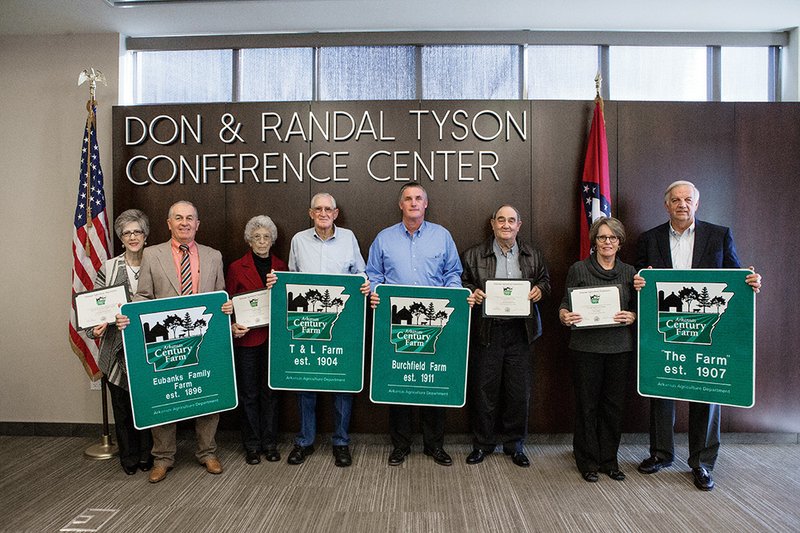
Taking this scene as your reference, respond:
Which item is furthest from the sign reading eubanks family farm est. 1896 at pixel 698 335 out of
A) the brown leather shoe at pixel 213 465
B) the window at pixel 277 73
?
the window at pixel 277 73

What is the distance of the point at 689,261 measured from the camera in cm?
315

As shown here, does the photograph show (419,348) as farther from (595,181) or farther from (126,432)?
(126,432)

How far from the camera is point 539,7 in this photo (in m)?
3.84

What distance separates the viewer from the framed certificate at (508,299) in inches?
122

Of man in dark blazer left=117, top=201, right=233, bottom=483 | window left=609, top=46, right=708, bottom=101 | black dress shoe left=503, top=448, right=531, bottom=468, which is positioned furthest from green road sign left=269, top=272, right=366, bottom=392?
window left=609, top=46, right=708, bottom=101

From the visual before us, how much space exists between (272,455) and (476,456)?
1.50 metres

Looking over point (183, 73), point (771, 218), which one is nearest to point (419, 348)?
point (771, 218)

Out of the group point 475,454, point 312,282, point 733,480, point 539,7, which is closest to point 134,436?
point 312,282

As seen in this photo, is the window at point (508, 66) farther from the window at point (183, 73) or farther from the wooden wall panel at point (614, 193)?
the wooden wall panel at point (614, 193)

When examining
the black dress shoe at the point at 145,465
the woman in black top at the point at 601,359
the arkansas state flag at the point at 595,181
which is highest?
the arkansas state flag at the point at 595,181

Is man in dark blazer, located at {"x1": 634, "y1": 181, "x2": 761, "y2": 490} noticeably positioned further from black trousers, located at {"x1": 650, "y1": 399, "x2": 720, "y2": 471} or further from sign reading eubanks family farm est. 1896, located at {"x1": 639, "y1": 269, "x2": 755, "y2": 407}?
sign reading eubanks family farm est. 1896, located at {"x1": 639, "y1": 269, "x2": 755, "y2": 407}

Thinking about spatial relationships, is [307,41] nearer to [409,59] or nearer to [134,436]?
[409,59]

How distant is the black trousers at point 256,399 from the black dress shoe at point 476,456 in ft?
4.80

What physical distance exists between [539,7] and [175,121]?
3.22m
